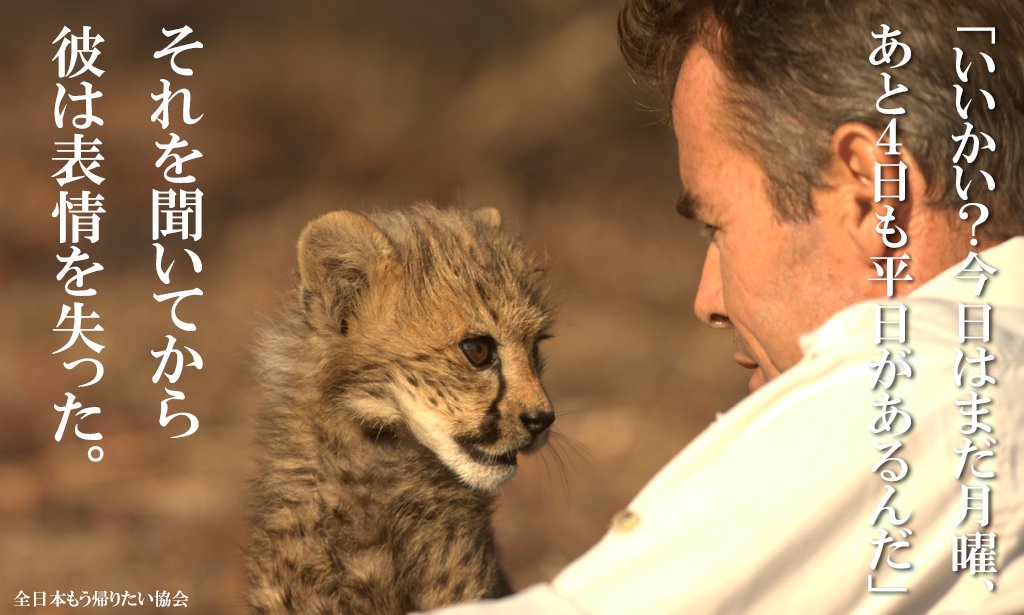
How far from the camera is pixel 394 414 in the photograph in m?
3.48

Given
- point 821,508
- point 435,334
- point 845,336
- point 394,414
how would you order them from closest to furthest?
1. point 821,508
2. point 845,336
3. point 394,414
4. point 435,334

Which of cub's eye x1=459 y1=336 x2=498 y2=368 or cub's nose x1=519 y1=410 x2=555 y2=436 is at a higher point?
cub's eye x1=459 y1=336 x2=498 y2=368

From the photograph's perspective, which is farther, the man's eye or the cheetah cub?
the cheetah cub

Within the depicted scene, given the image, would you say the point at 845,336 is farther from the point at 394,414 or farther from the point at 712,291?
the point at 394,414

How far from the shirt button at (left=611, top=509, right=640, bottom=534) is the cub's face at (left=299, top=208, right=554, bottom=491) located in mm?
1423

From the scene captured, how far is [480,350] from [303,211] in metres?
7.61

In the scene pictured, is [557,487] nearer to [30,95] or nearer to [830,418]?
[830,418]

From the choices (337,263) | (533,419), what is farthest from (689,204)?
(337,263)

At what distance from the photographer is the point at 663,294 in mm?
10820

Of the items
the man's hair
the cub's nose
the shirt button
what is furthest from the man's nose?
the shirt button

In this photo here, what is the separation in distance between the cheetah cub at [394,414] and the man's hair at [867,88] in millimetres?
1139

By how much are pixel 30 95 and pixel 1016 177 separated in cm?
1112

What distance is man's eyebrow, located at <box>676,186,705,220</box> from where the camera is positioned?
277 cm

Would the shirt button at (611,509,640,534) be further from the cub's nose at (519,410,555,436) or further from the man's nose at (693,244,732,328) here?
the cub's nose at (519,410,555,436)
